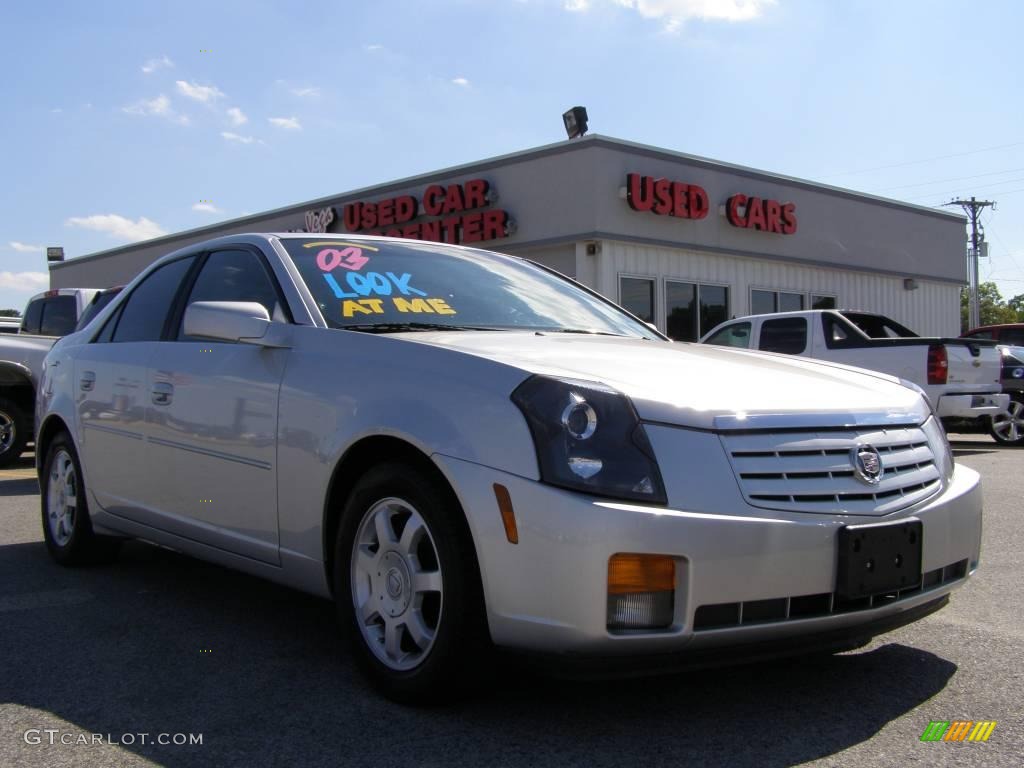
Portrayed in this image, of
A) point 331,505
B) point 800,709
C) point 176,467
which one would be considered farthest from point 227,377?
point 800,709

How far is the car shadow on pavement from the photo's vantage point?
2.73 metres

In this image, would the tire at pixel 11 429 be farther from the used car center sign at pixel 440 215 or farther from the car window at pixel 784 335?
the used car center sign at pixel 440 215

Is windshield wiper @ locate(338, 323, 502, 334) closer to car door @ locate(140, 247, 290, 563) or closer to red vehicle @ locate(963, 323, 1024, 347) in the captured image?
car door @ locate(140, 247, 290, 563)

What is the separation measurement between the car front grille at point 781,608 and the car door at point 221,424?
1662mm

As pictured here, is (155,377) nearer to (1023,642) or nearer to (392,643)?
(392,643)

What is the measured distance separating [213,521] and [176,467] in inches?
14.5

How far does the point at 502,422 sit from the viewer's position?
2803 millimetres

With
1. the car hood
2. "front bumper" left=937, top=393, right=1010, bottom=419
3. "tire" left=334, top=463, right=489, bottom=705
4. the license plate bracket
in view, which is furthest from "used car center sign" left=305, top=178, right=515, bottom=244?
the license plate bracket

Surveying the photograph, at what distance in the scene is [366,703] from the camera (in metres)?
3.12

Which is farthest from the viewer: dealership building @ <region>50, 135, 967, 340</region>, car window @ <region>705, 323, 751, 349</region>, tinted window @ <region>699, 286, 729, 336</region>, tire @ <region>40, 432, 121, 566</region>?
tinted window @ <region>699, 286, 729, 336</region>

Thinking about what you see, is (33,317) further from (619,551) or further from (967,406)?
(619,551)

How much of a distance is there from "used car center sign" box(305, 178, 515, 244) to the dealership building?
27 millimetres

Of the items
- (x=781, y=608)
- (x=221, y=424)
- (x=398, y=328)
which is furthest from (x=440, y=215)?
(x=781, y=608)

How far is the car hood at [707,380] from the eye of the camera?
2850 mm
